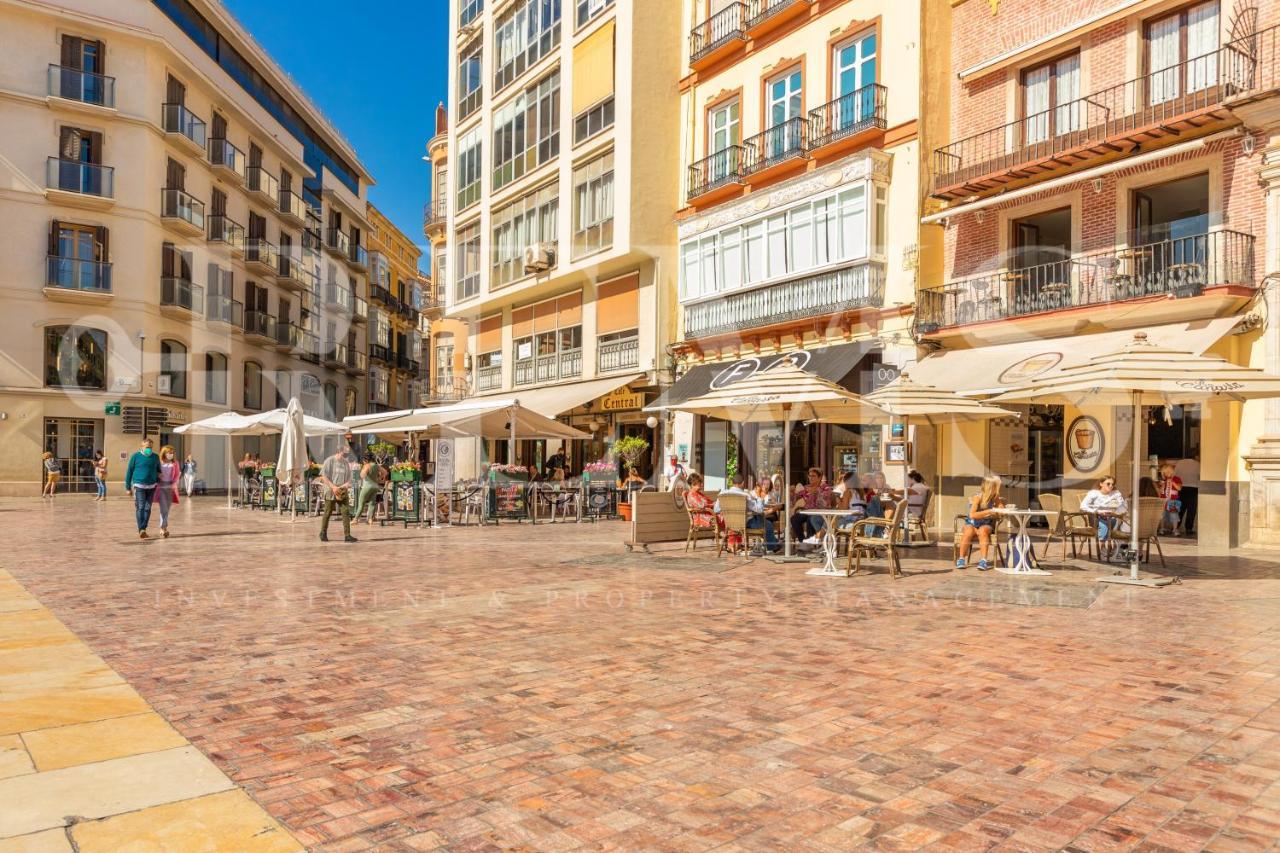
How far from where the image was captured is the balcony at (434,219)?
141 ft

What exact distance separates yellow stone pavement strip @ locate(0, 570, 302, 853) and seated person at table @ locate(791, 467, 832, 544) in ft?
28.3

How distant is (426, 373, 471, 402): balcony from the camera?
35500 millimetres

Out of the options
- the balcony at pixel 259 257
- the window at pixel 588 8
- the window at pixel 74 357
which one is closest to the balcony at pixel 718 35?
the window at pixel 588 8

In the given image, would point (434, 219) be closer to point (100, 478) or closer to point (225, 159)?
point (225, 159)

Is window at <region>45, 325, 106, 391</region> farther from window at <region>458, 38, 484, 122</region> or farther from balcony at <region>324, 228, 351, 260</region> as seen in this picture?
balcony at <region>324, 228, 351, 260</region>

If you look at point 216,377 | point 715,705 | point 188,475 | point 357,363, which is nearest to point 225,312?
point 216,377

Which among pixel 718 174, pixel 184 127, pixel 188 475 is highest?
pixel 184 127

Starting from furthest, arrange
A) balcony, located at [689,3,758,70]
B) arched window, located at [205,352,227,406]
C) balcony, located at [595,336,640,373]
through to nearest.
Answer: arched window, located at [205,352,227,406] → balcony, located at [595,336,640,373] → balcony, located at [689,3,758,70]

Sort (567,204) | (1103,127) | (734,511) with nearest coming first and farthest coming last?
(734,511), (1103,127), (567,204)

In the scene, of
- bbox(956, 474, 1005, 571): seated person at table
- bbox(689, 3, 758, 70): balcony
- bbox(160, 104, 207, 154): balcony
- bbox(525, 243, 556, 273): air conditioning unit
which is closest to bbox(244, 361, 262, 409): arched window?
bbox(160, 104, 207, 154): balcony

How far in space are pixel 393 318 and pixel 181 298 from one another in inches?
978

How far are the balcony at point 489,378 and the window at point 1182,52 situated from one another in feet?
72.5

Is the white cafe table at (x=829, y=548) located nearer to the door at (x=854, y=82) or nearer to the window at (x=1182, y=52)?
the window at (x=1182, y=52)

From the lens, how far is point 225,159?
3644 cm
